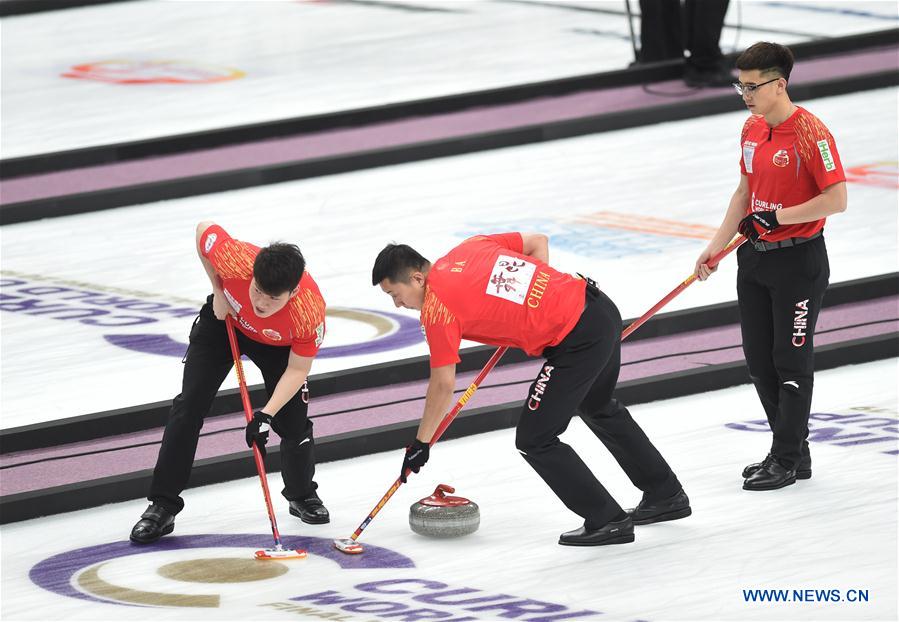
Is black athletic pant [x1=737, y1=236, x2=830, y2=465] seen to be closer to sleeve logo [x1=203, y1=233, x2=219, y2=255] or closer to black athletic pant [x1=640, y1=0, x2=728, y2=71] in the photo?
sleeve logo [x1=203, y1=233, x2=219, y2=255]

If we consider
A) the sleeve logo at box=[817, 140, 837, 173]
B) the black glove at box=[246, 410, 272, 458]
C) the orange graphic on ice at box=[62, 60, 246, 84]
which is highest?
the sleeve logo at box=[817, 140, 837, 173]

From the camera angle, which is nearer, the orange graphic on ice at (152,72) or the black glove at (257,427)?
the black glove at (257,427)

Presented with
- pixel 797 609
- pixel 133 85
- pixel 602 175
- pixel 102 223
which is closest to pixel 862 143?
pixel 602 175

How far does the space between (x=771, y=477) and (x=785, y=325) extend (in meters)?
0.49

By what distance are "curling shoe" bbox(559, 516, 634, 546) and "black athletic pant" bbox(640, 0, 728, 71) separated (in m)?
6.72

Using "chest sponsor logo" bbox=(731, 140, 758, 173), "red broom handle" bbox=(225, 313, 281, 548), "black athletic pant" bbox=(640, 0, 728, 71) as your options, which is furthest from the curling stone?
"black athletic pant" bbox=(640, 0, 728, 71)

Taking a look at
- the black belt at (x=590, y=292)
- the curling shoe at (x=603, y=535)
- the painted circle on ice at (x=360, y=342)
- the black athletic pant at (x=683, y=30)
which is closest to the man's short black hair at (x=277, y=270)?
the black belt at (x=590, y=292)

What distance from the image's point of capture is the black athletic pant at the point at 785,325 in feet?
16.5

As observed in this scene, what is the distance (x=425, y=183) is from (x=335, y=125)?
160 centimetres

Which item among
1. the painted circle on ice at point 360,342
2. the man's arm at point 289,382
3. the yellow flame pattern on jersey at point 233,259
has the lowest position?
the painted circle on ice at point 360,342

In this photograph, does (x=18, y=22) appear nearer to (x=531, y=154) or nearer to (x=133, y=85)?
(x=133, y=85)

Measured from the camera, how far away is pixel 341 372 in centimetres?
624

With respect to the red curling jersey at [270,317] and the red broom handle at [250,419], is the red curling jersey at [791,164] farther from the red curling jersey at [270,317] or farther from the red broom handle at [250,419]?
the red broom handle at [250,419]

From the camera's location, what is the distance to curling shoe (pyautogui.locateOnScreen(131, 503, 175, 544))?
4.86 m
